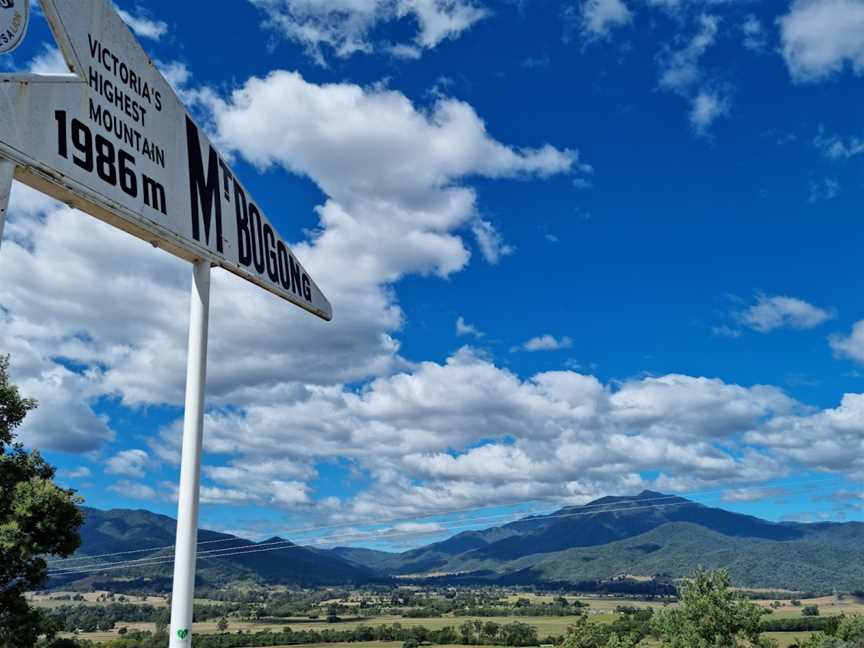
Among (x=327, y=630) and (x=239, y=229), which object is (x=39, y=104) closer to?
(x=239, y=229)

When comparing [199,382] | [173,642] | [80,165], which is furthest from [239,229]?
[173,642]

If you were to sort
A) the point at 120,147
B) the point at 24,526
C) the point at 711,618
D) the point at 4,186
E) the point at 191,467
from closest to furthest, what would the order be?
the point at 4,186 → the point at 120,147 → the point at 191,467 → the point at 24,526 → the point at 711,618

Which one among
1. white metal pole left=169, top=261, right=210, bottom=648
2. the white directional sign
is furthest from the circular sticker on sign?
white metal pole left=169, top=261, right=210, bottom=648

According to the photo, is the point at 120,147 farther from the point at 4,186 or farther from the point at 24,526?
the point at 24,526

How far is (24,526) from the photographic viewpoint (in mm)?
13336

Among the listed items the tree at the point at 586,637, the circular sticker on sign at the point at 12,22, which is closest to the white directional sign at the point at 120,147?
the circular sticker on sign at the point at 12,22

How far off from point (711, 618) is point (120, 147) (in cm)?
4459

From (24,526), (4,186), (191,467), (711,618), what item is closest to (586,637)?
→ (711,618)

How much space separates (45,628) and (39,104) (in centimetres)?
1212

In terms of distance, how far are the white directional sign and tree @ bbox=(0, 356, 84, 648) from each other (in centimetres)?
858

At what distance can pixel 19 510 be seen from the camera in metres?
13.2

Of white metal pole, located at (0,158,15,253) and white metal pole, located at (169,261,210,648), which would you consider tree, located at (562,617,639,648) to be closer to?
white metal pole, located at (169,261,210,648)

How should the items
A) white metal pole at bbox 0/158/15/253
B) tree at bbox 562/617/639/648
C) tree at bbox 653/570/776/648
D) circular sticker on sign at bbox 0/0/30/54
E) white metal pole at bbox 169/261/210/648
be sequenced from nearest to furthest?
circular sticker on sign at bbox 0/0/30/54 < white metal pole at bbox 0/158/15/253 < white metal pole at bbox 169/261/210/648 < tree at bbox 653/570/776/648 < tree at bbox 562/617/639/648

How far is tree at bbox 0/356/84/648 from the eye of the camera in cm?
1304
